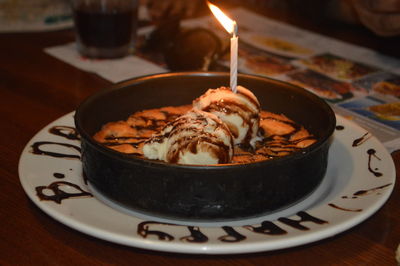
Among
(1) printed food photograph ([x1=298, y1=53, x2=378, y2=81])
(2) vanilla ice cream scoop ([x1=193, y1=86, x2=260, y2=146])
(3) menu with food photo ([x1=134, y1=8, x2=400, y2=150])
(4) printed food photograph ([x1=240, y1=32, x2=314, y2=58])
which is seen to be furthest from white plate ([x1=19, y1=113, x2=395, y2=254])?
(4) printed food photograph ([x1=240, y1=32, x2=314, y2=58])

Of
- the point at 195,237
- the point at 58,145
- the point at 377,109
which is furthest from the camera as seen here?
the point at 377,109

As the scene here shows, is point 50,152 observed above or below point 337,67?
below

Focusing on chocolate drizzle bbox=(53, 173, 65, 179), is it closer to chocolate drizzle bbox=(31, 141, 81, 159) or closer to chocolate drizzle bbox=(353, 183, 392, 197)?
chocolate drizzle bbox=(31, 141, 81, 159)

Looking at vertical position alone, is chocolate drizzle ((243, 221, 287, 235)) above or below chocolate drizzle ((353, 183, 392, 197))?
below

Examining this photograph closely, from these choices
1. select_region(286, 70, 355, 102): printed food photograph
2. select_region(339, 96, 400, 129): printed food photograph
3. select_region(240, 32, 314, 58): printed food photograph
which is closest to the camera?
select_region(339, 96, 400, 129): printed food photograph

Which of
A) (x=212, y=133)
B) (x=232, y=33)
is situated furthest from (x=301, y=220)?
(x=232, y=33)

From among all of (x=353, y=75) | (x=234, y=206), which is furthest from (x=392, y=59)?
(x=234, y=206)

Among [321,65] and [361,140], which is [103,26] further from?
[361,140]
